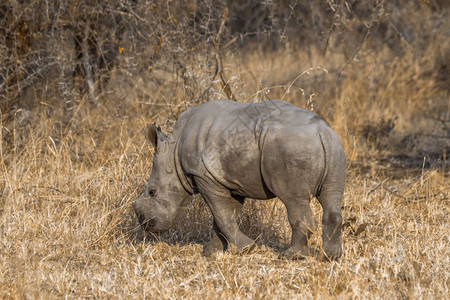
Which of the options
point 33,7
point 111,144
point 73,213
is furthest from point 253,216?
point 33,7

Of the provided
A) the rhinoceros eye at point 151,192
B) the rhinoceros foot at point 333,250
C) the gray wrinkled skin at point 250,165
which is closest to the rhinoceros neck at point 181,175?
the gray wrinkled skin at point 250,165

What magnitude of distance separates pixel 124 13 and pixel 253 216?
3.60 m

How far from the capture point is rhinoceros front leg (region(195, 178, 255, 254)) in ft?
18.0

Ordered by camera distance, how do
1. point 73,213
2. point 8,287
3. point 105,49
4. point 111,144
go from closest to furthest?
point 8,287 < point 73,213 < point 111,144 < point 105,49

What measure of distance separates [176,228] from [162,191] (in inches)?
41.7

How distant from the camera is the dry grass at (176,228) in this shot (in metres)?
4.96

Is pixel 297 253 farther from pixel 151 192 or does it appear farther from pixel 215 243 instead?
Result: pixel 151 192

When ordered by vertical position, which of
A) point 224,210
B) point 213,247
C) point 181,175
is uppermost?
point 181,175

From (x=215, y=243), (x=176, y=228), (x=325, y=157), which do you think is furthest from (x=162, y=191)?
(x=325, y=157)

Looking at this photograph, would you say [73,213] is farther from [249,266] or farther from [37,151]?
[249,266]

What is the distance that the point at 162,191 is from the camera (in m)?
5.79

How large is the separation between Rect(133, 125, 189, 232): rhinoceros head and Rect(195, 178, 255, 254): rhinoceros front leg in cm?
30

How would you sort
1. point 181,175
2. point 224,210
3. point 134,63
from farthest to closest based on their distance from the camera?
1. point 134,63
2. point 181,175
3. point 224,210

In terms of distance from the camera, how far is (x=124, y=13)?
907 centimetres
